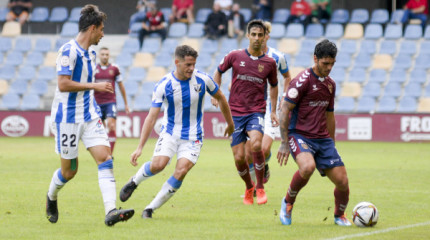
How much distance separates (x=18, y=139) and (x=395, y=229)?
55.4 feet

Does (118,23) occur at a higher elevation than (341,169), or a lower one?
higher

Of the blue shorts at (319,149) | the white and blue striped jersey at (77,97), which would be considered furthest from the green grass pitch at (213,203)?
the white and blue striped jersey at (77,97)

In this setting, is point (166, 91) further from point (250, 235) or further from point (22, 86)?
point (22, 86)

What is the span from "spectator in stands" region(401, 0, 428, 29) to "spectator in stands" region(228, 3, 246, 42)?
5.33 m

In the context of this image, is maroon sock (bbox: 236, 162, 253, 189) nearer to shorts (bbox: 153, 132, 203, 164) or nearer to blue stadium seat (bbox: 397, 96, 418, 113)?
shorts (bbox: 153, 132, 203, 164)

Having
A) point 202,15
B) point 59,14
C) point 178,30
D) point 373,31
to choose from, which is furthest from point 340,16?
point 59,14

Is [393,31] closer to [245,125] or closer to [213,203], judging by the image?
[245,125]

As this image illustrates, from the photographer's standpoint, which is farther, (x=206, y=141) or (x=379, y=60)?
(x=379, y=60)

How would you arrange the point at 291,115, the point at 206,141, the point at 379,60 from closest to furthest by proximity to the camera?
the point at 291,115 < the point at 206,141 < the point at 379,60

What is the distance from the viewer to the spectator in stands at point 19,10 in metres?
28.6

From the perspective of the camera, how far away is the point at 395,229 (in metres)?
8.18

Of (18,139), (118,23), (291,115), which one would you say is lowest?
(18,139)

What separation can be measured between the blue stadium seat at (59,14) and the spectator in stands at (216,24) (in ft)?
19.0

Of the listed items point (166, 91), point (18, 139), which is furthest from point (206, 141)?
point (166, 91)
